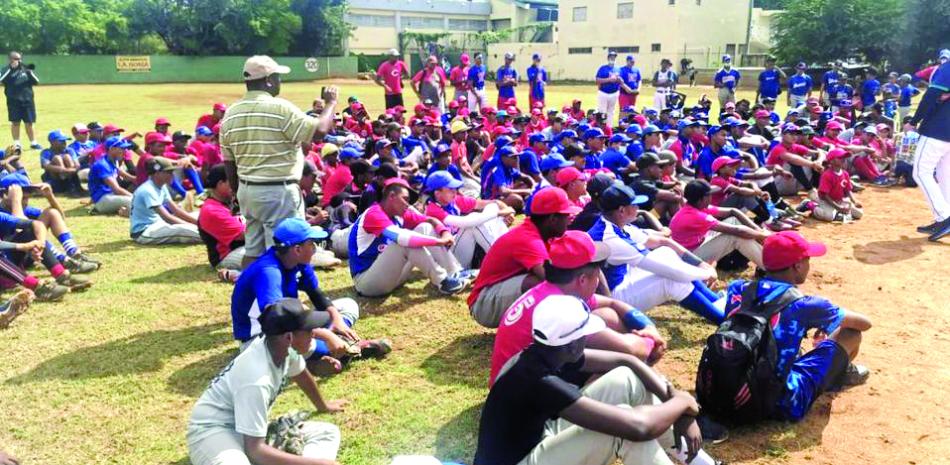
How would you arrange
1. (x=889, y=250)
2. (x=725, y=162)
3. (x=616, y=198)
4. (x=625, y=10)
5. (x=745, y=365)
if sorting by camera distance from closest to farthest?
(x=745, y=365), (x=616, y=198), (x=889, y=250), (x=725, y=162), (x=625, y=10)

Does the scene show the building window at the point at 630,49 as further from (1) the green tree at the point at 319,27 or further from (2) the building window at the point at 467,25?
(1) the green tree at the point at 319,27

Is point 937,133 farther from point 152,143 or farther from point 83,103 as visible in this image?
point 83,103

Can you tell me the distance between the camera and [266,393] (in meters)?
3.45

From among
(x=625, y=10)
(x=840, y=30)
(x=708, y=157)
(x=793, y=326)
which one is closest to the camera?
(x=793, y=326)

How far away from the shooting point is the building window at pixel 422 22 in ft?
207

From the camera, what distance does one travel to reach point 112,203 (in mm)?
10422

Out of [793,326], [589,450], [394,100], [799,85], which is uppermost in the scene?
[799,85]

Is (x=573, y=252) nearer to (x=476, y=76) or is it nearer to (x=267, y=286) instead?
(x=267, y=286)

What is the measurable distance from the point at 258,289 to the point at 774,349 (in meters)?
3.26

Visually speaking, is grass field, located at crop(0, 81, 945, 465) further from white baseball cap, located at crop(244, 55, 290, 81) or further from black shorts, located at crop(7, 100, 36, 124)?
black shorts, located at crop(7, 100, 36, 124)

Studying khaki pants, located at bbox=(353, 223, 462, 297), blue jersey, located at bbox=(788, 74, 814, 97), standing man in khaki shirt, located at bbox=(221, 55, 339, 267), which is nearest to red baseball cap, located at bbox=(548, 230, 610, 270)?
standing man in khaki shirt, located at bbox=(221, 55, 339, 267)

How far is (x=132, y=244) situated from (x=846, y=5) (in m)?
42.3

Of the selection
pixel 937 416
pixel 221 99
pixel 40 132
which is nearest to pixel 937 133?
pixel 937 416

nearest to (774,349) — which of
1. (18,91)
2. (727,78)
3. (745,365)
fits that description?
(745,365)
